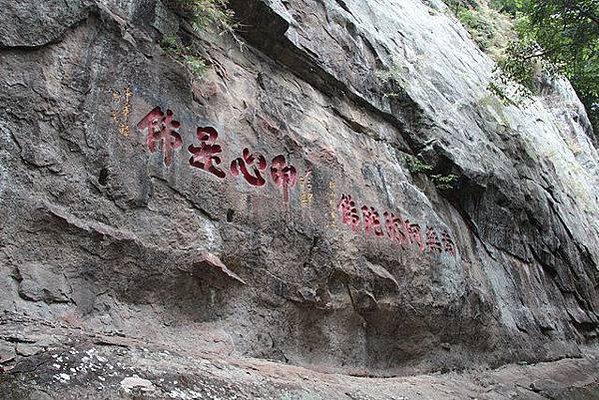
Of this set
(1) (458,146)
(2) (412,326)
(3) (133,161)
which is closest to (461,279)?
(2) (412,326)

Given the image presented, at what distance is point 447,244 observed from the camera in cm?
776

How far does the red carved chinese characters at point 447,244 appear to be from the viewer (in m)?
7.69

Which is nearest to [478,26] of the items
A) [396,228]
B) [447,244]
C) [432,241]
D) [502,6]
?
[502,6]

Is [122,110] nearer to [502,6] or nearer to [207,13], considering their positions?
[207,13]

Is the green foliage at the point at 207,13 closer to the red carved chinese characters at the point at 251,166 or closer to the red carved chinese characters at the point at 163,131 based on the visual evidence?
the red carved chinese characters at the point at 163,131

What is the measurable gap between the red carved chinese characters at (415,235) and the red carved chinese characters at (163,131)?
3556 mm

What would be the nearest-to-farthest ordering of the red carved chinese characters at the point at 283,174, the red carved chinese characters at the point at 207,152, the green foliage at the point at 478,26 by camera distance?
the red carved chinese characters at the point at 207,152, the red carved chinese characters at the point at 283,174, the green foliage at the point at 478,26

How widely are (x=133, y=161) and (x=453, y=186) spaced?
588 cm

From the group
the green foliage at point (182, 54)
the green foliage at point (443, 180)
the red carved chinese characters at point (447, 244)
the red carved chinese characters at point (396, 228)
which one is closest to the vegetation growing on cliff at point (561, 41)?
the green foliage at point (443, 180)

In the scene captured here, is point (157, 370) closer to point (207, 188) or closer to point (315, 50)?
point (207, 188)

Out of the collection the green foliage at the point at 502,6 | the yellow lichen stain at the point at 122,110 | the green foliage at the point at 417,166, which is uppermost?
the green foliage at the point at 502,6

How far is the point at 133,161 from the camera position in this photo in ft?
15.1

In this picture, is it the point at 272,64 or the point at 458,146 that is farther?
the point at 458,146

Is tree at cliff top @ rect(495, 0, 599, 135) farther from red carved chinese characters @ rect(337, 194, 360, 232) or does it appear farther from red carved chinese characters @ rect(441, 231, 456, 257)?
red carved chinese characters @ rect(337, 194, 360, 232)
